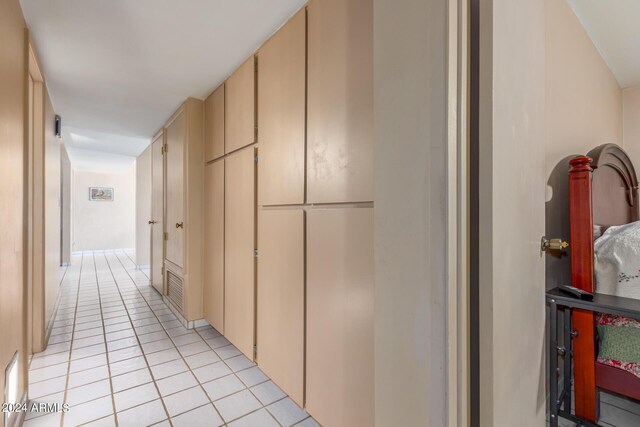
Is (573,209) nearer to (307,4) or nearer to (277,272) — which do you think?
(277,272)

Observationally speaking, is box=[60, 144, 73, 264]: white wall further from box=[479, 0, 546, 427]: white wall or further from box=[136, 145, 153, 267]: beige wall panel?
box=[479, 0, 546, 427]: white wall

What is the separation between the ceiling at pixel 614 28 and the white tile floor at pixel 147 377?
3.17m

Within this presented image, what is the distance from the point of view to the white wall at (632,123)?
295 cm

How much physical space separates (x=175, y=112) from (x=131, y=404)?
9.03 ft

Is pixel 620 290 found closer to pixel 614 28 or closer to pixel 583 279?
pixel 583 279

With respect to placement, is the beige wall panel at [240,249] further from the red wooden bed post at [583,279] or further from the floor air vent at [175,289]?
the red wooden bed post at [583,279]

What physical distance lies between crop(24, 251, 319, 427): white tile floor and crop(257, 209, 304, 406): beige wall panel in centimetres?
21

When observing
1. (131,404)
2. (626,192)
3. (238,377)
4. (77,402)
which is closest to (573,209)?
(626,192)

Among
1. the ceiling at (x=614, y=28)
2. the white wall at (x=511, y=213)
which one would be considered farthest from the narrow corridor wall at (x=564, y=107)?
the white wall at (x=511, y=213)

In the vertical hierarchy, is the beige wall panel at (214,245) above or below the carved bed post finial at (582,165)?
below

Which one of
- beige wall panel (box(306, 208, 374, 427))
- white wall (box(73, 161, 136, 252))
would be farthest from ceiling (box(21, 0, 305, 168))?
white wall (box(73, 161, 136, 252))

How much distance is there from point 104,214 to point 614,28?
11.0 m

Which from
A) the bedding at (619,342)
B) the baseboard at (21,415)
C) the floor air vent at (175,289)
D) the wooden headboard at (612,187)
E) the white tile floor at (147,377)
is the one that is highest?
the wooden headboard at (612,187)

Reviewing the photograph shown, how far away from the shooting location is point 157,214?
4012 millimetres
